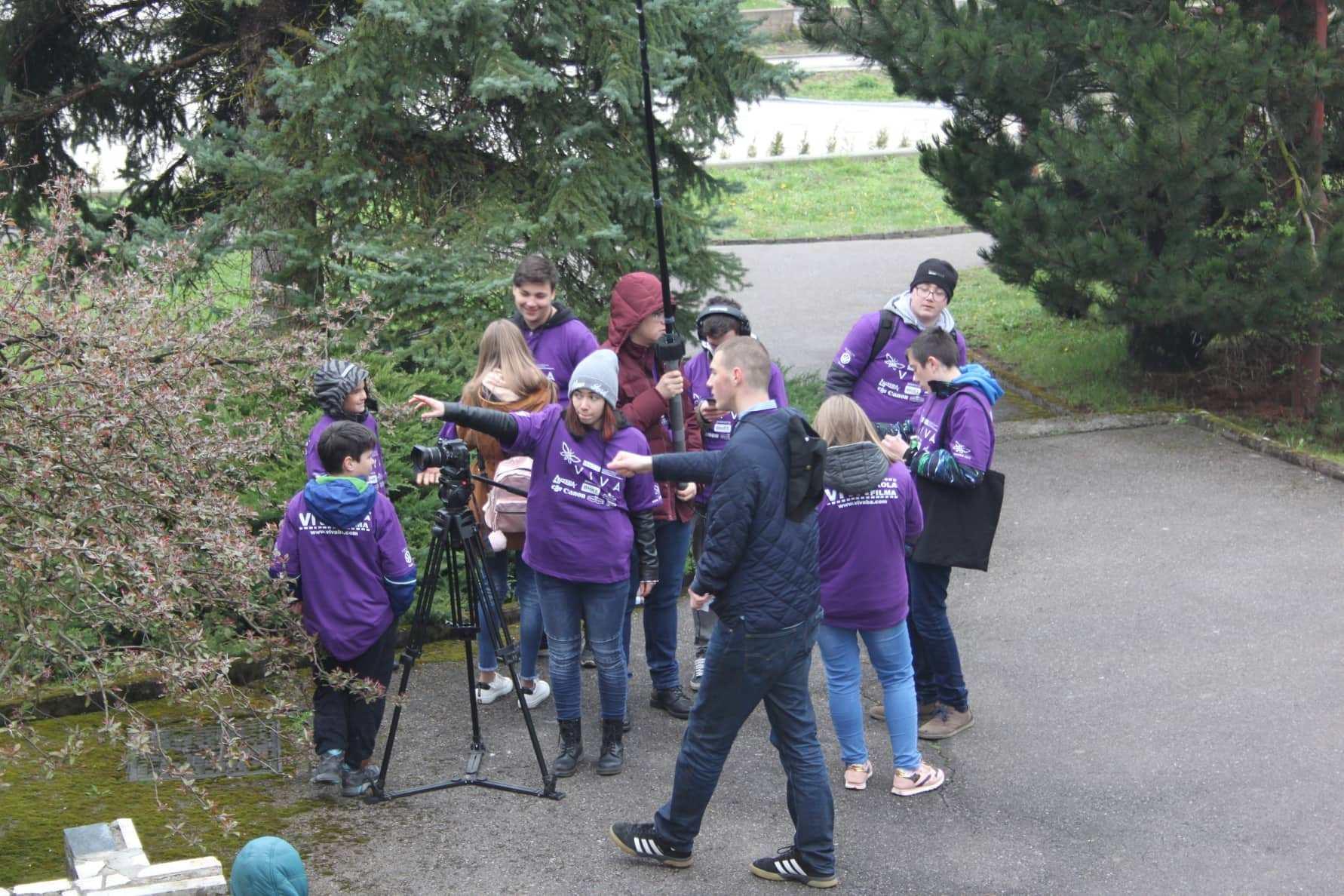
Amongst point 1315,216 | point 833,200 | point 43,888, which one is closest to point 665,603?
point 43,888

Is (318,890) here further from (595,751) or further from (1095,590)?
(1095,590)

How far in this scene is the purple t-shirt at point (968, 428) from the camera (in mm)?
5898

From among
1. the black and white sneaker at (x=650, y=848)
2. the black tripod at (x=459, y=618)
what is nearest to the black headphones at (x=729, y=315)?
the black tripod at (x=459, y=618)

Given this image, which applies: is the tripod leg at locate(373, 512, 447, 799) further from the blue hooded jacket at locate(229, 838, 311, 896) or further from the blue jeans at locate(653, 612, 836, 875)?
the blue hooded jacket at locate(229, 838, 311, 896)

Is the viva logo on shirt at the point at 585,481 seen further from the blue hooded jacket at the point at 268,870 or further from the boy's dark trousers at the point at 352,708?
the blue hooded jacket at the point at 268,870

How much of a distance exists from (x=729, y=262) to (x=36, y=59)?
5.27m

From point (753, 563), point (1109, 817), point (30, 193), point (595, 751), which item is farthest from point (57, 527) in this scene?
point (30, 193)

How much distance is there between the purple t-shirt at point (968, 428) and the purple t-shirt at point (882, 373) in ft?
3.16

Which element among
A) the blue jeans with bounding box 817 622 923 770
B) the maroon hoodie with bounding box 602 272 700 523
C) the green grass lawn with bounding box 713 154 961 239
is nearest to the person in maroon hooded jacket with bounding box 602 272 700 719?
the maroon hoodie with bounding box 602 272 700 523

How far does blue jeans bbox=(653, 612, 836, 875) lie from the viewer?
4887 mm

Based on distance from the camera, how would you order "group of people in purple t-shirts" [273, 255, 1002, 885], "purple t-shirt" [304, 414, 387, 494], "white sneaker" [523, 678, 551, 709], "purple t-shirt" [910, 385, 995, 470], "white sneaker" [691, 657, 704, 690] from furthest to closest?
1. "white sneaker" [691, 657, 704, 690]
2. "white sneaker" [523, 678, 551, 709]
3. "purple t-shirt" [910, 385, 995, 470]
4. "purple t-shirt" [304, 414, 387, 494]
5. "group of people in purple t-shirts" [273, 255, 1002, 885]

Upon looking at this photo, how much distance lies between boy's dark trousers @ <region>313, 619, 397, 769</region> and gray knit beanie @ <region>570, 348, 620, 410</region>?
119cm

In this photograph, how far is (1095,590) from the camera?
25.6 feet

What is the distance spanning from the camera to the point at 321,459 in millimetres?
5445
